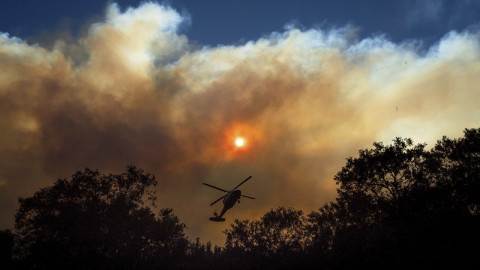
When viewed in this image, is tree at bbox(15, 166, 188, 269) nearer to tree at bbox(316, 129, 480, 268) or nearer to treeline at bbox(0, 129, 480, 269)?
treeline at bbox(0, 129, 480, 269)

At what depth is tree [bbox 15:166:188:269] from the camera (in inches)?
1465

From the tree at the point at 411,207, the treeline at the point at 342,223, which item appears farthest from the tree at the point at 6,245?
the tree at the point at 411,207

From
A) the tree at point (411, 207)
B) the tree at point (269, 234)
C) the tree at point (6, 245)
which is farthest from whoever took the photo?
the tree at point (269, 234)

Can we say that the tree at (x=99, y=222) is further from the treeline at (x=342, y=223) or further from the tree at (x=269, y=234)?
the tree at (x=269, y=234)

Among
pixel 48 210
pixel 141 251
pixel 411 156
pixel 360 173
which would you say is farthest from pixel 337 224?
pixel 48 210

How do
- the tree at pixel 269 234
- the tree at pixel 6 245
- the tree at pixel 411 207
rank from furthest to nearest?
the tree at pixel 269 234 → the tree at pixel 6 245 → the tree at pixel 411 207

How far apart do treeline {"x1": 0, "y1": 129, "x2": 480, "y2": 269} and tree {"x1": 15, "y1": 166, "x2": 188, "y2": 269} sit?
149 mm

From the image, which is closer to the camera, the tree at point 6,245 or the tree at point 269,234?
the tree at point 6,245

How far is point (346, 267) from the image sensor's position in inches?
997

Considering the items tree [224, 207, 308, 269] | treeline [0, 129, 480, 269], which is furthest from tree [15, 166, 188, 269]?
tree [224, 207, 308, 269]

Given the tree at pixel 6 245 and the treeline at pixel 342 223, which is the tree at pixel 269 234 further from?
the tree at pixel 6 245

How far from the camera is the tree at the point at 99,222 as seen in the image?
1465 inches

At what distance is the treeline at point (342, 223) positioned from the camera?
81.1ft

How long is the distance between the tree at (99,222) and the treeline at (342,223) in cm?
15
